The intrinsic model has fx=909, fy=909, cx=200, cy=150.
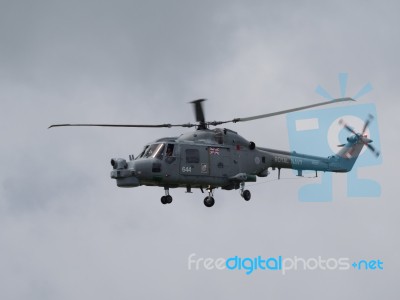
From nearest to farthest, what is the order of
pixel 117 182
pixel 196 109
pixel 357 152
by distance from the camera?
pixel 117 182 < pixel 196 109 < pixel 357 152

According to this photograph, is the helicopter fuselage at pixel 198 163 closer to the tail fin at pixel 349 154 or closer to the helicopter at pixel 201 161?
the helicopter at pixel 201 161

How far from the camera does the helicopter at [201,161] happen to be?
50.0 m

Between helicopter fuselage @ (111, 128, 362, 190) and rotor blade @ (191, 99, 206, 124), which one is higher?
rotor blade @ (191, 99, 206, 124)

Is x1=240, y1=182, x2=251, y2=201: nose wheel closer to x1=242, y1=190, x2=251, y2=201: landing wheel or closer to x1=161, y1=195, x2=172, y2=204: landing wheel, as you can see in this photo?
x1=242, y1=190, x2=251, y2=201: landing wheel

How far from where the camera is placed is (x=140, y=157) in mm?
51250

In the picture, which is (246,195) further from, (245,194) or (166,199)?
(166,199)

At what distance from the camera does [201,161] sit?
51812mm

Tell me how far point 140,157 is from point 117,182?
228 cm

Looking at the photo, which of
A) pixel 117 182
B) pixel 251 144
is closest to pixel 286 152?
pixel 251 144

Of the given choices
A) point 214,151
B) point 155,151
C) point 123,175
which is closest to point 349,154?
point 214,151

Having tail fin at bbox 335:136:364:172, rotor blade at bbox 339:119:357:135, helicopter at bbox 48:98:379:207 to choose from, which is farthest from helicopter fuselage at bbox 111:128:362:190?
rotor blade at bbox 339:119:357:135

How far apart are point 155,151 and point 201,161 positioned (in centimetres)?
276

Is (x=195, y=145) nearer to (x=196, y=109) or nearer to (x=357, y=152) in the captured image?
(x=196, y=109)

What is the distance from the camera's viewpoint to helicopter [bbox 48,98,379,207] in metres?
50.0
